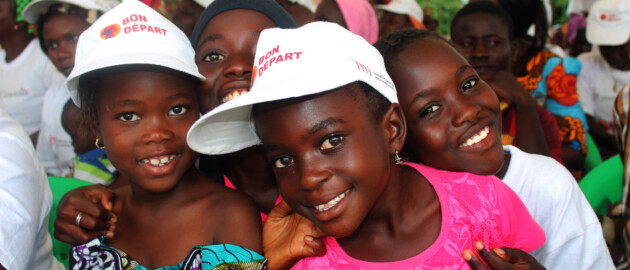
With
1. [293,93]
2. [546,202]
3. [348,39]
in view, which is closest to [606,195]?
[546,202]

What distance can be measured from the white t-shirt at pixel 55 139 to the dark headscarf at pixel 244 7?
1764 millimetres

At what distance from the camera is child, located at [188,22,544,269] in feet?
3.90

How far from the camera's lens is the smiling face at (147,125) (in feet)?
5.15

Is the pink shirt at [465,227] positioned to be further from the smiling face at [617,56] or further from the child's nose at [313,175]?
the smiling face at [617,56]

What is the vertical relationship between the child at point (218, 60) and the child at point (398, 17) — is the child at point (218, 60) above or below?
above

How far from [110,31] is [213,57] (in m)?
0.38

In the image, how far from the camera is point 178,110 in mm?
1662

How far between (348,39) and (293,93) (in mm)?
286

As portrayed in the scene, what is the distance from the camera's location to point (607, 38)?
4.14m

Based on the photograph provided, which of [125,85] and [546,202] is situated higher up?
[125,85]

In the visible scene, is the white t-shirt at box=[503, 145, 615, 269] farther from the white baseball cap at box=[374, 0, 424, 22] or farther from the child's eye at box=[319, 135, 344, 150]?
the white baseball cap at box=[374, 0, 424, 22]

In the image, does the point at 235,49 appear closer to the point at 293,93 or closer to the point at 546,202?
the point at 293,93

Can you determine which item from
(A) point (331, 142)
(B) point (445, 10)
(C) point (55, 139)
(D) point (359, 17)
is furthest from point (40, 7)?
(B) point (445, 10)

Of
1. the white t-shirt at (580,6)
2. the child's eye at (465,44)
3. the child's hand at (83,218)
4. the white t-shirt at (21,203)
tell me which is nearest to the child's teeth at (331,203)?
the child's hand at (83,218)
